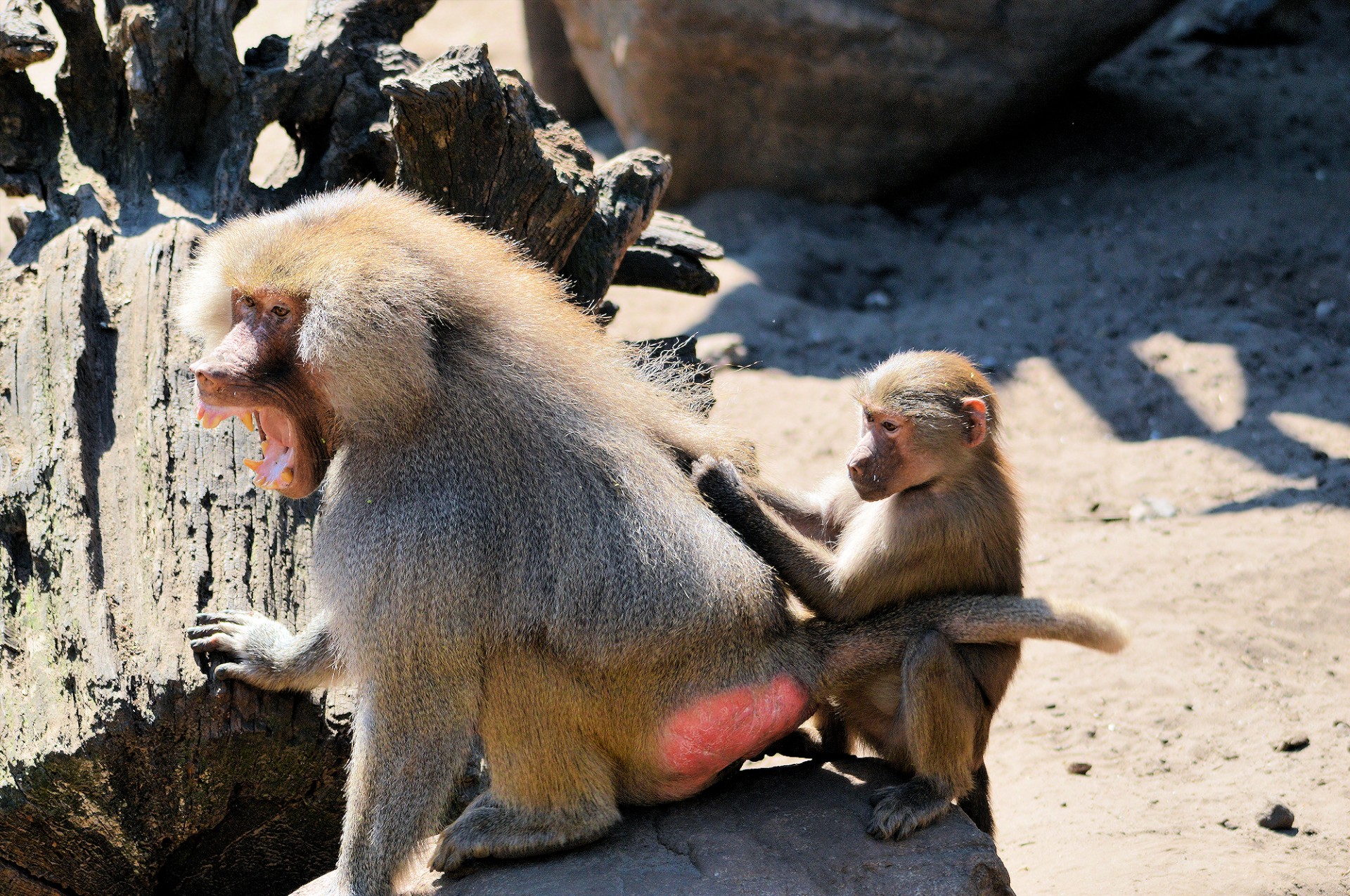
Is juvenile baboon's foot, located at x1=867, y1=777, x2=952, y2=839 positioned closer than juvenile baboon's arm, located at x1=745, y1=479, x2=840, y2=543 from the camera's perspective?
Yes

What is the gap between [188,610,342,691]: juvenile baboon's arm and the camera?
3.03 m

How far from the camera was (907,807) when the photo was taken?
2861mm

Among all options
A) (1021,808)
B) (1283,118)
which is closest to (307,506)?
(1021,808)

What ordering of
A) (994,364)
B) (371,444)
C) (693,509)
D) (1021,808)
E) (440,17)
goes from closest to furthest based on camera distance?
(371,444), (693,509), (1021,808), (994,364), (440,17)

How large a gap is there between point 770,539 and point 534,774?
0.80 metres

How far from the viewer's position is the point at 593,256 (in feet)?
14.3

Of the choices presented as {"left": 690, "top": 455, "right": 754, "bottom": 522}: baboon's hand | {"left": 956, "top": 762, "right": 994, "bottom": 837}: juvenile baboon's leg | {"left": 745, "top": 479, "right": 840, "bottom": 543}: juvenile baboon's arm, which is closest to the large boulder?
{"left": 745, "top": 479, "right": 840, "bottom": 543}: juvenile baboon's arm

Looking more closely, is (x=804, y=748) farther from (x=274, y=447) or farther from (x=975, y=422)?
(x=274, y=447)

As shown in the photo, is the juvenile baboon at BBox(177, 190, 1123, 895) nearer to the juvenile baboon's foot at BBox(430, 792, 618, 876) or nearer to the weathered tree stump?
the juvenile baboon's foot at BBox(430, 792, 618, 876)

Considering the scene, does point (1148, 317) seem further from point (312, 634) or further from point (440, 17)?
point (440, 17)

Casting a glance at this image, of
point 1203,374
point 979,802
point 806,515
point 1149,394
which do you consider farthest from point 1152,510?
point 979,802

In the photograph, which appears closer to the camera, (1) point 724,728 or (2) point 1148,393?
(1) point 724,728

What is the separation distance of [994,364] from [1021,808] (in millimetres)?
3473

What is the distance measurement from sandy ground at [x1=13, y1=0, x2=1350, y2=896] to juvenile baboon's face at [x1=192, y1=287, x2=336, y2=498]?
234cm
